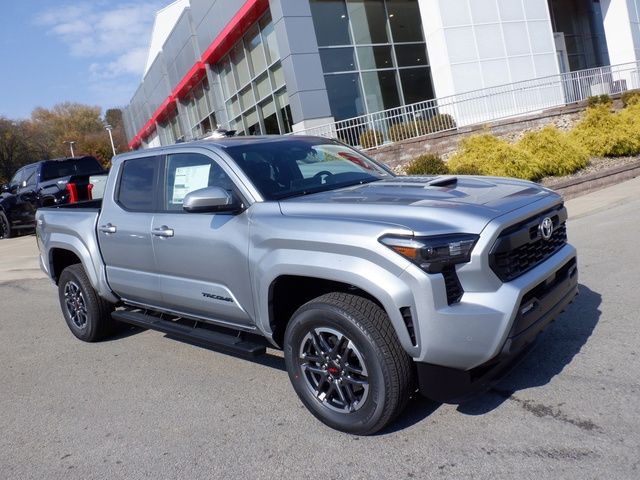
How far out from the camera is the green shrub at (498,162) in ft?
36.3

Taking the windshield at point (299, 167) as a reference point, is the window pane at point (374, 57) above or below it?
above

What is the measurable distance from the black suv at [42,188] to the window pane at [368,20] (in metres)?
9.84

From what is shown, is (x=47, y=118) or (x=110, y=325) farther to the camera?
(x=47, y=118)

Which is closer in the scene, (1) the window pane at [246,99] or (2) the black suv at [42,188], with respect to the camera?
(2) the black suv at [42,188]

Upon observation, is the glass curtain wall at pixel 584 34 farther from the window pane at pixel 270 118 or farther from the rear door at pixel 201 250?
the rear door at pixel 201 250

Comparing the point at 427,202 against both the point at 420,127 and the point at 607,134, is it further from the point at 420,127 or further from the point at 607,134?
the point at 420,127

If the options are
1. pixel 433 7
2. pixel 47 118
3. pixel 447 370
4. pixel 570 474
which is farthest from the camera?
pixel 47 118

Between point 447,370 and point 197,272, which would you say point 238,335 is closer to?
point 197,272

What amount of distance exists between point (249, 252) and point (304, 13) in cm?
1633

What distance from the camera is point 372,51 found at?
65.9ft

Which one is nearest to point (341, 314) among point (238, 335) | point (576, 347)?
point (238, 335)

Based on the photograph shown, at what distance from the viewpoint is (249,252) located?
368 cm

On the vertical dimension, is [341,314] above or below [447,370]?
above

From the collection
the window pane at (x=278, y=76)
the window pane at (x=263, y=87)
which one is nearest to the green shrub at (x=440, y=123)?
the window pane at (x=278, y=76)
